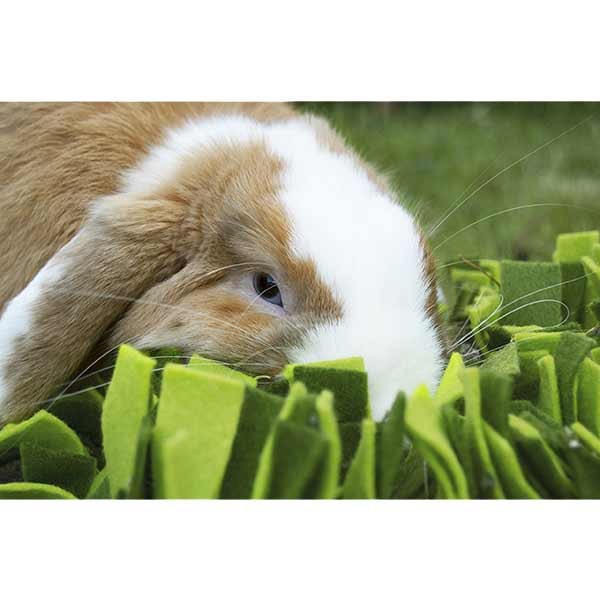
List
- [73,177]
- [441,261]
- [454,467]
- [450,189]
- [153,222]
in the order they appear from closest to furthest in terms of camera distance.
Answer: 1. [454,467]
2. [153,222]
3. [73,177]
4. [441,261]
5. [450,189]

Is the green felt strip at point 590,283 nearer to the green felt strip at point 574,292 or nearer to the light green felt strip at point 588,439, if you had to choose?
the green felt strip at point 574,292

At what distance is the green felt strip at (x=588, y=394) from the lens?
1469mm

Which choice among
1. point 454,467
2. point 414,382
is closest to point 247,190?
point 414,382

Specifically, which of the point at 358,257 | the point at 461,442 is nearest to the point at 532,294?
the point at 358,257

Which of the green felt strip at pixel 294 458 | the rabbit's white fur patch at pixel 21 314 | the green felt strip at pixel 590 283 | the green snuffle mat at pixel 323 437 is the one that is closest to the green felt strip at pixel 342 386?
the green snuffle mat at pixel 323 437

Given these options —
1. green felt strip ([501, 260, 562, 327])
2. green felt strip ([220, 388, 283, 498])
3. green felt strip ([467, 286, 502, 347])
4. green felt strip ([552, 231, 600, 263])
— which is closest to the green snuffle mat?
green felt strip ([220, 388, 283, 498])

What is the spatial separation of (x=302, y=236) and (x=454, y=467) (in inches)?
22.5

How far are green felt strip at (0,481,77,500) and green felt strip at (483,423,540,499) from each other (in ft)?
2.12

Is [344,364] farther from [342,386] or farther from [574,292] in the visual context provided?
[574,292]

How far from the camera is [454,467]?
1238 millimetres

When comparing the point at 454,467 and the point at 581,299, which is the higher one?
the point at 581,299

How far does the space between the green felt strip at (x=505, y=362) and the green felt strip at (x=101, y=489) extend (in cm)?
65

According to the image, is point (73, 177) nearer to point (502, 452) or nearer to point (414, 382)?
point (414, 382)
